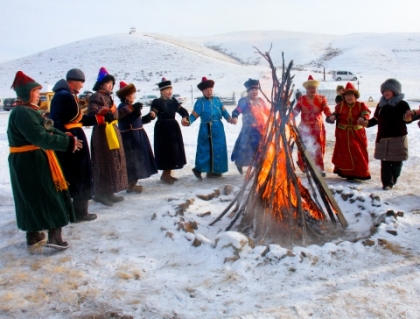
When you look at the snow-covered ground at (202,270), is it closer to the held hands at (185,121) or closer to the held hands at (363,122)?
the held hands at (363,122)

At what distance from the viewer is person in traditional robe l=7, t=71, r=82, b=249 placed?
3561 millimetres

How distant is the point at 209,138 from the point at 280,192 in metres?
2.67

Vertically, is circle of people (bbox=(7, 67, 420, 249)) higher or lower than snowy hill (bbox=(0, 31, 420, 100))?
lower

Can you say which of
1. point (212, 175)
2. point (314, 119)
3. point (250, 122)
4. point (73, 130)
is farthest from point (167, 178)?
point (314, 119)

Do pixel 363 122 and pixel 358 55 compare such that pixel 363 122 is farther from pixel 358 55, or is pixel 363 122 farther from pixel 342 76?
pixel 358 55

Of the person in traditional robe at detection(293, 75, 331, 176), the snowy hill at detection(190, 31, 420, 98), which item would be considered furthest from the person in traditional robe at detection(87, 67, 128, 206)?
the snowy hill at detection(190, 31, 420, 98)

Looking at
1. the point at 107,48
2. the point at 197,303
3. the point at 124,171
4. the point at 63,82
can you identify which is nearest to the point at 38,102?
the point at 63,82

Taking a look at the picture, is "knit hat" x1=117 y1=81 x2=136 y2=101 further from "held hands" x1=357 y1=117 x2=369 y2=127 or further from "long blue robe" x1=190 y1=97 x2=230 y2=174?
"held hands" x1=357 y1=117 x2=369 y2=127

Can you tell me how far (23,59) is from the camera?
6162 centimetres

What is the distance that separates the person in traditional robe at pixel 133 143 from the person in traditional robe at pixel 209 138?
0.98 metres

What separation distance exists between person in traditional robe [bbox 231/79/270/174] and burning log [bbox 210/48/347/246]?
226cm

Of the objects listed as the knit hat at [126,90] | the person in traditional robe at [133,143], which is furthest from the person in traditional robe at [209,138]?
the knit hat at [126,90]

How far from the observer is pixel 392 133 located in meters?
5.60

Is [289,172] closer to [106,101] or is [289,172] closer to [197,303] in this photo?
[197,303]
